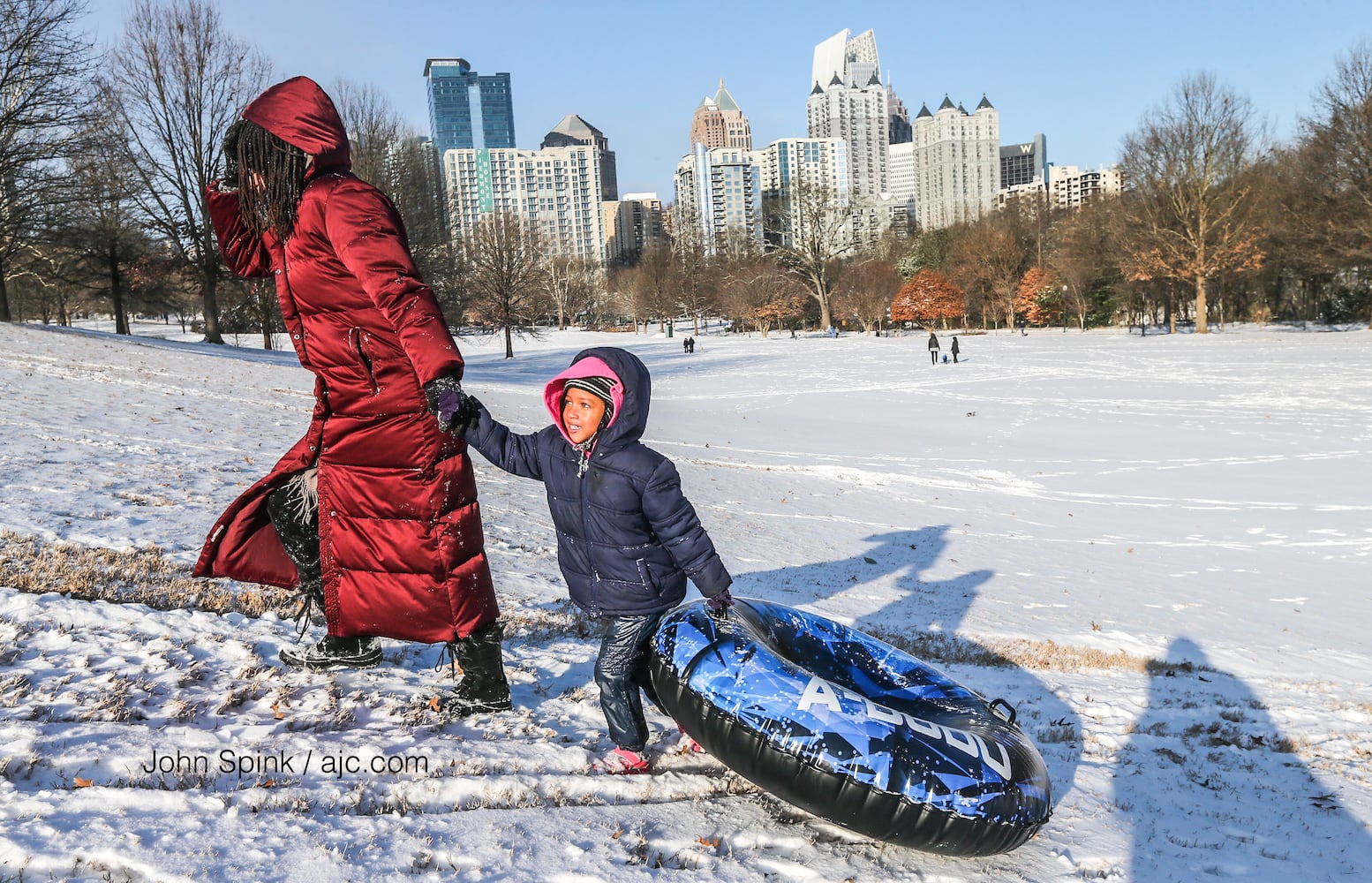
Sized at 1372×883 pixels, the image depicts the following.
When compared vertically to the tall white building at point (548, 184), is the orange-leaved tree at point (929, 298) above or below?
below

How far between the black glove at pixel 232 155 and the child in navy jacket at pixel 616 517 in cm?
139

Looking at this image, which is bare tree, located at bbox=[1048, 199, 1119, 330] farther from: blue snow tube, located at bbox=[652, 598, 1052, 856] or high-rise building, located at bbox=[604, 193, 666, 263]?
high-rise building, located at bbox=[604, 193, 666, 263]

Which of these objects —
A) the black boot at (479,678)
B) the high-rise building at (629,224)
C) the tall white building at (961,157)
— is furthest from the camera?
the tall white building at (961,157)

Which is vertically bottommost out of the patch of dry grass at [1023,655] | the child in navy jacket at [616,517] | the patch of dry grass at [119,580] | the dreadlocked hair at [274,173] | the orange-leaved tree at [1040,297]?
the patch of dry grass at [1023,655]

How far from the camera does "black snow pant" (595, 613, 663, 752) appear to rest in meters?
3.47

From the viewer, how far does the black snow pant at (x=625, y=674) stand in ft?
11.4

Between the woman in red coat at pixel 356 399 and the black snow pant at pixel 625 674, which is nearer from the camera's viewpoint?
the woman in red coat at pixel 356 399

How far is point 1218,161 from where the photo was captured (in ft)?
160

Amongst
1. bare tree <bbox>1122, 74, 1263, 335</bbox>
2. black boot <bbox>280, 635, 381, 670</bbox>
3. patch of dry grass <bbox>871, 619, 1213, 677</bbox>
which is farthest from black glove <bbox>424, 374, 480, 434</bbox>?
bare tree <bbox>1122, 74, 1263, 335</bbox>

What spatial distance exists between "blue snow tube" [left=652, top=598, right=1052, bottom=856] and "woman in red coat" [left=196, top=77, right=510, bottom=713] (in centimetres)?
92

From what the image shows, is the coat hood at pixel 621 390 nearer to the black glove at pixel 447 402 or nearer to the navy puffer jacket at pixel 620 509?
the navy puffer jacket at pixel 620 509

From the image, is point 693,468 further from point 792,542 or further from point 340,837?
point 340,837

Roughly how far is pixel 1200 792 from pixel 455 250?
147 feet

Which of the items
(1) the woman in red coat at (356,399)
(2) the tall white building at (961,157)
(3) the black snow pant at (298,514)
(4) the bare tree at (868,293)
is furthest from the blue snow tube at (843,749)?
(2) the tall white building at (961,157)
